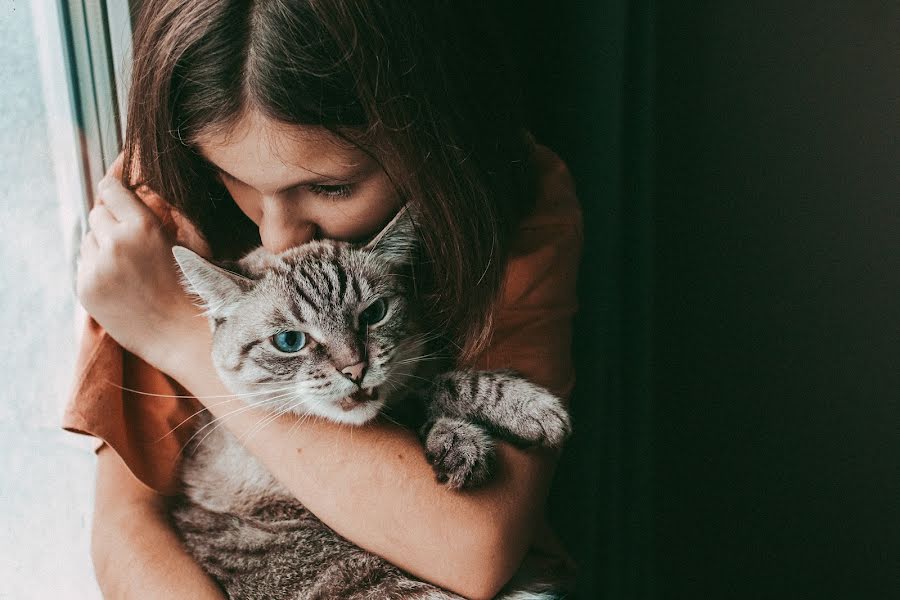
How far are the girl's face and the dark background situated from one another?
10.5 inches

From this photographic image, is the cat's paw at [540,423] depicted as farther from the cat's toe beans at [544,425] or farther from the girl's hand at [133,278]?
the girl's hand at [133,278]

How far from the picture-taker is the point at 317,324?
65 centimetres

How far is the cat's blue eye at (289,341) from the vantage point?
25.8 inches

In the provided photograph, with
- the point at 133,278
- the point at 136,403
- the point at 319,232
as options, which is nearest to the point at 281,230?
the point at 319,232

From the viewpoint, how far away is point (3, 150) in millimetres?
557

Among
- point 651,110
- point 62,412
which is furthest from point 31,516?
point 651,110

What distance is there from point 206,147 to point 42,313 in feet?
0.85

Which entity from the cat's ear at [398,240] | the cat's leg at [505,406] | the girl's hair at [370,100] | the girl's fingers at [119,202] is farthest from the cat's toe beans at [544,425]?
the girl's fingers at [119,202]

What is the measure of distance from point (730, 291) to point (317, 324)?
680mm

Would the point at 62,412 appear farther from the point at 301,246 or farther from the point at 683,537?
the point at 683,537

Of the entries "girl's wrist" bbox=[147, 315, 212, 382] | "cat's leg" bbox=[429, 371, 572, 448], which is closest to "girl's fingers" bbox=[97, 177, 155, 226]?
"girl's wrist" bbox=[147, 315, 212, 382]

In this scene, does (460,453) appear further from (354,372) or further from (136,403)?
(136,403)

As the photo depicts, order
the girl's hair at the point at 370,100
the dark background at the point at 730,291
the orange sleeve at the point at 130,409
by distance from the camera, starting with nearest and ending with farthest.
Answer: the girl's hair at the point at 370,100 < the orange sleeve at the point at 130,409 < the dark background at the point at 730,291

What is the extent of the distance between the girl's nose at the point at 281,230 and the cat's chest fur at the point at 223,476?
0.24 meters
